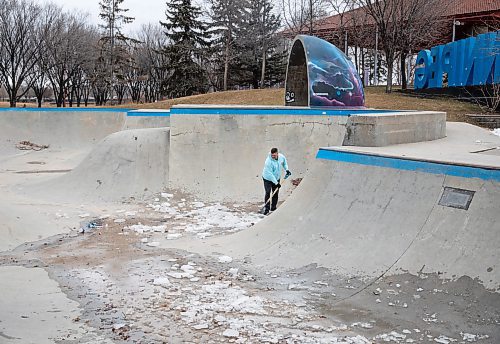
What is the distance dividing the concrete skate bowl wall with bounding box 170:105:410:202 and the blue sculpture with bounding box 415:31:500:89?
11.5 m

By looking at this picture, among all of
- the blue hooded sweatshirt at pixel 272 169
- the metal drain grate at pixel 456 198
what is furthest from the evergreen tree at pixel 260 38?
the metal drain grate at pixel 456 198

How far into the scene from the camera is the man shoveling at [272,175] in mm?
11227

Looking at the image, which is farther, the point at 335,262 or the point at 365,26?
the point at 365,26

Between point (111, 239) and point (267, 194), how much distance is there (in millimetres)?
3459

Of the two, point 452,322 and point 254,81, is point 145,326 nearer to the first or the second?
point 452,322

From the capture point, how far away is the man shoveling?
442 inches

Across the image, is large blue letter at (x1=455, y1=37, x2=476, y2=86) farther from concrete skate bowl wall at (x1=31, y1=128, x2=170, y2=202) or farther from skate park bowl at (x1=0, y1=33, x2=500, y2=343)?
concrete skate bowl wall at (x1=31, y1=128, x2=170, y2=202)

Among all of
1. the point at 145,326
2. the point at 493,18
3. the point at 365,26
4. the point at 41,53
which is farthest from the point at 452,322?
the point at 41,53

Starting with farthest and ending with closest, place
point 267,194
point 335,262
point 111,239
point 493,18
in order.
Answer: point 493,18 → point 267,194 → point 111,239 → point 335,262

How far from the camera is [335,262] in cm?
705

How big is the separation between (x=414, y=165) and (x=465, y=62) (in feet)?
61.5

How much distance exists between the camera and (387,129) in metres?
10.1

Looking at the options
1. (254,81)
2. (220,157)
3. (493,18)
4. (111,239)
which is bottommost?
(111,239)

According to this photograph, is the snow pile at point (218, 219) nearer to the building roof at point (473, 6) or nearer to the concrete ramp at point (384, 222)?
the concrete ramp at point (384, 222)
